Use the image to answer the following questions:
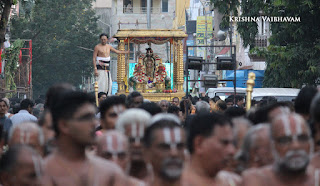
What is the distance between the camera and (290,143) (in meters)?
4.00

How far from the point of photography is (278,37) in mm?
22172

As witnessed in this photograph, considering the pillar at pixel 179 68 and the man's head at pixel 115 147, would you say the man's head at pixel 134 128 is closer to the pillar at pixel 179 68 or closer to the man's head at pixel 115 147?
the man's head at pixel 115 147

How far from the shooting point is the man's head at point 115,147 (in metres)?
4.29

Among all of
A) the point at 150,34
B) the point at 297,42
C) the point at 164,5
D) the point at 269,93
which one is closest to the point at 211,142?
the point at 150,34

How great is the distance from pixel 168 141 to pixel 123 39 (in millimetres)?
15196

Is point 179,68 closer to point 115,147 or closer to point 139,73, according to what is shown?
point 139,73

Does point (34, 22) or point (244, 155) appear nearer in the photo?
point (244, 155)

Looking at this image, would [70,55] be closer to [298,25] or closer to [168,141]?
[298,25]

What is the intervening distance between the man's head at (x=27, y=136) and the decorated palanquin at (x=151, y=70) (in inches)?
533

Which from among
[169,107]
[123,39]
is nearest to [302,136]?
[169,107]

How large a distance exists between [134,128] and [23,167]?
87 centimetres

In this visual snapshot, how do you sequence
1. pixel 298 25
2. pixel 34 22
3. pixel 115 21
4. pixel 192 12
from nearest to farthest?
pixel 298 25, pixel 34 22, pixel 115 21, pixel 192 12

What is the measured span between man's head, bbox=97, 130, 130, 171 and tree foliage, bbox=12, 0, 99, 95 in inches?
1543

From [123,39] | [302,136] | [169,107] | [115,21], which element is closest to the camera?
[302,136]
